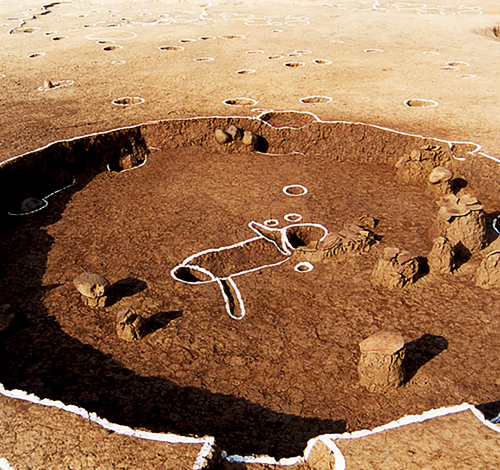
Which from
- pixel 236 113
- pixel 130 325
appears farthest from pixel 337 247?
pixel 236 113

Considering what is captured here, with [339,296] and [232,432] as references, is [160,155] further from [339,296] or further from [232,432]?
[232,432]

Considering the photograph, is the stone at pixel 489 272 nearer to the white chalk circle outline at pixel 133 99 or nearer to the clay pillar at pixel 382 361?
the clay pillar at pixel 382 361

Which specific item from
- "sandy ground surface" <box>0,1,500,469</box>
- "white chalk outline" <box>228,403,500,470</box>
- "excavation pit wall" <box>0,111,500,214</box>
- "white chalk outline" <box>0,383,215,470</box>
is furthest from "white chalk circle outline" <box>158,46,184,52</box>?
"white chalk outline" <box>228,403,500,470</box>

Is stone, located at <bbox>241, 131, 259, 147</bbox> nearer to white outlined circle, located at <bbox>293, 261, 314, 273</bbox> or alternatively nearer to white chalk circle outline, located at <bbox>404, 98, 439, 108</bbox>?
white chalk circle outline, located at <bbox>404, 98, 439, 108</bbox>

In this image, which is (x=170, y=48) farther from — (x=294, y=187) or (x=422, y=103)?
(x=294, y=187)

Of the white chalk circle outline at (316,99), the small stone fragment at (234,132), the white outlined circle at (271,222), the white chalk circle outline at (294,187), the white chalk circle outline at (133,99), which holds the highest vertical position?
the white chalk circle outline at (316,99)

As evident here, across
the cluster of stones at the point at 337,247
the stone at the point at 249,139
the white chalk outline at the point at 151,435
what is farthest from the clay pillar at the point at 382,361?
the stone at the point at 249,139
